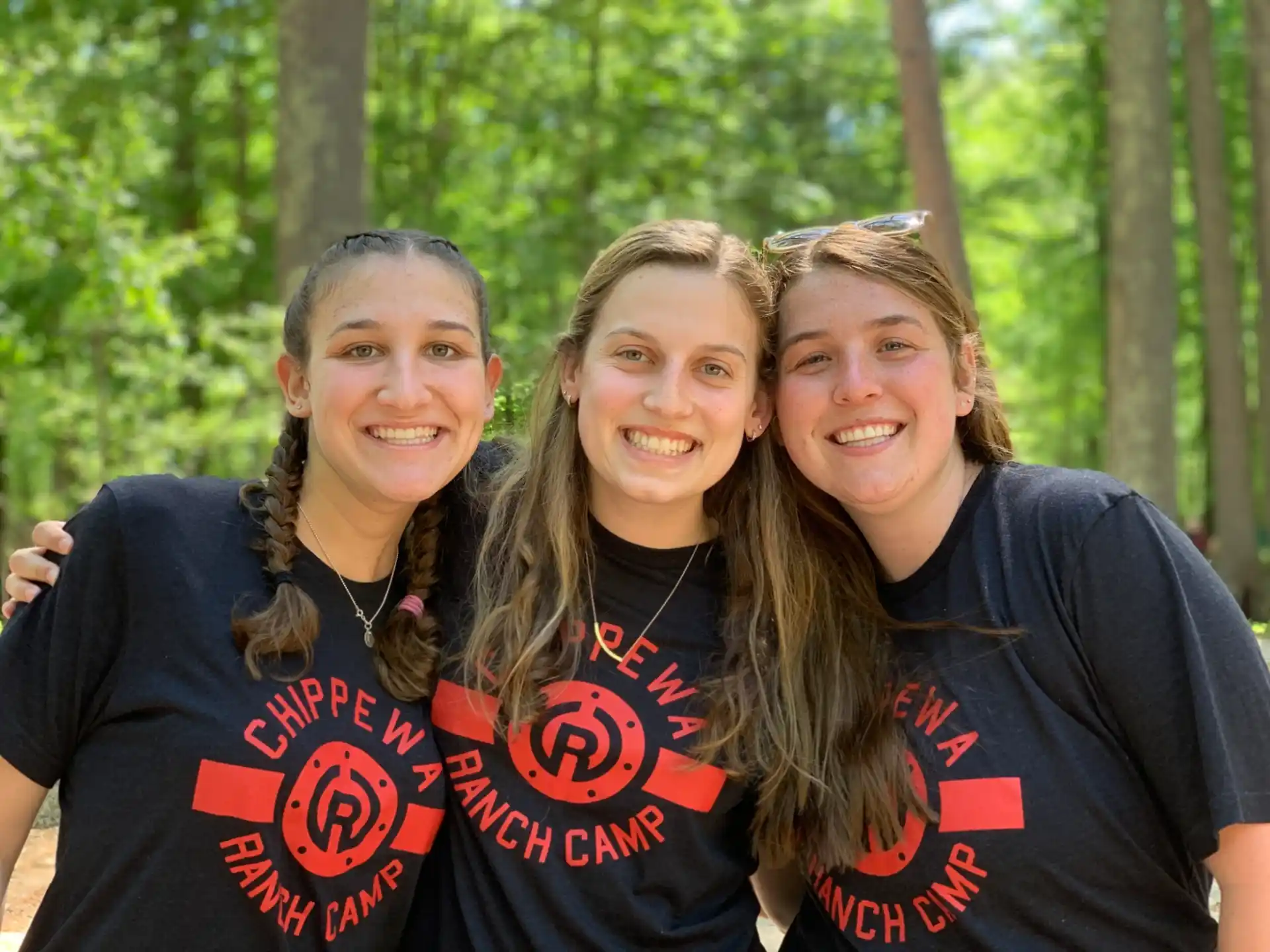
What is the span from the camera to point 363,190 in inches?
310

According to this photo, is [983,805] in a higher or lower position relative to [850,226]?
lower

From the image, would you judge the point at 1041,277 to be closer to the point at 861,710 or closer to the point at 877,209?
the point at 877,209

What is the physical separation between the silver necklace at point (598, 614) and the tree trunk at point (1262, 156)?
10.8 m

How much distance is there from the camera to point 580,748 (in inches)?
114

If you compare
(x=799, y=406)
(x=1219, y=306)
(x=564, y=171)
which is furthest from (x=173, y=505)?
(x=564, y=171)

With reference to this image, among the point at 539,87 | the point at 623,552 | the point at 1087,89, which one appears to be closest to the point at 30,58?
the point at 539,87

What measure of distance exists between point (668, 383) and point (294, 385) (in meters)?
0.91

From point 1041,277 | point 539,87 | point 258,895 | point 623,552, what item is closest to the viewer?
point 258,895

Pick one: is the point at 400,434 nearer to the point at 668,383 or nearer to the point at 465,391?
the point at 465,391

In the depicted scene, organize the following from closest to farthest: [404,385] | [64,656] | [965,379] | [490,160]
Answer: [64,656], [404,385], [965,379], [490,160]

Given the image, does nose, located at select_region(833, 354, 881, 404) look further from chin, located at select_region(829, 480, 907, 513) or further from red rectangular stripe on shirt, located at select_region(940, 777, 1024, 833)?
red rectangular stripe on shirt, located at select_region(940, 777, 1024, 833)

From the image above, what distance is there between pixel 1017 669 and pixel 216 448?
9.77 meters

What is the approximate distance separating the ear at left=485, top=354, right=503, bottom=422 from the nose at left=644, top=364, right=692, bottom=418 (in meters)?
0.42

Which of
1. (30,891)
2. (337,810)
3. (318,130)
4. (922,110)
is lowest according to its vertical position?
(30,891)
